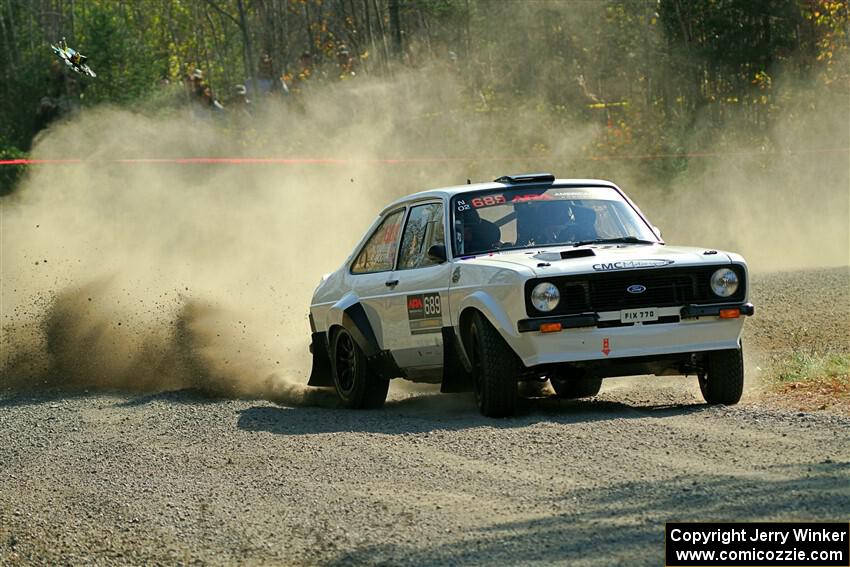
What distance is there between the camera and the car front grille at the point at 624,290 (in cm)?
856

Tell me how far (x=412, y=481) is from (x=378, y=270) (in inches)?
148

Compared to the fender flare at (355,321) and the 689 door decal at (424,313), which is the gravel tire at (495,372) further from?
the fender flare at (355,321)

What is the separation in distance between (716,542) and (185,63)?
6122 cm

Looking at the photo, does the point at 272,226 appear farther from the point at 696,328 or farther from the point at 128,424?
the point at 696,328

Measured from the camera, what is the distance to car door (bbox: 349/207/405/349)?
33.5 ft

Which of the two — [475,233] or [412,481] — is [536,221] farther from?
[412,481]

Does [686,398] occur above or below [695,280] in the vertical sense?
below

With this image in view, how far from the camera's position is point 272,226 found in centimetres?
2119

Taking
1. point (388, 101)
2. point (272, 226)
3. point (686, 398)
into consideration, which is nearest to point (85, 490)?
point (686, 398)

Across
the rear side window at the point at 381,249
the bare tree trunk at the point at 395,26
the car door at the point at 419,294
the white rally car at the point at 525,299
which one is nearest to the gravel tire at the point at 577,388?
the white rally car at the point at 525,299

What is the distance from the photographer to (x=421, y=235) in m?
10.1

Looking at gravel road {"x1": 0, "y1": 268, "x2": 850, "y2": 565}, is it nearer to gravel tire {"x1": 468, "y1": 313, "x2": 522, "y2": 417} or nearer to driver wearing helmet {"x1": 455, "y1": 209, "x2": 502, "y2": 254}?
gravel tire {"x1": 468, "y1": 313, "x2": 522, "y2": 417}

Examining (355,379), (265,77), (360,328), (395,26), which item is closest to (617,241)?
(360,328)

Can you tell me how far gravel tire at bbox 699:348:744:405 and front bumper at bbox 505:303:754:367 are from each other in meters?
0.15
